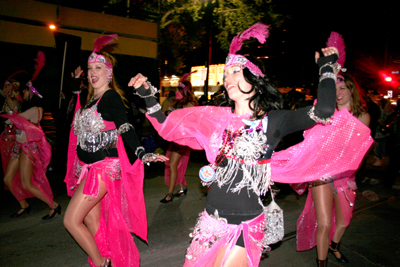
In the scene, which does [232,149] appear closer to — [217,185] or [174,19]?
[217,185]

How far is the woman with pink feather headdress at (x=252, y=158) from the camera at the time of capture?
2.11 m

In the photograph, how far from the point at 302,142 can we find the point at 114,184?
1886 mm

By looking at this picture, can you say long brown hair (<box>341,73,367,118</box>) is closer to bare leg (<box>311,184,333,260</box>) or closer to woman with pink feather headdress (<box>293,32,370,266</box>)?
woman with pink feather headdress (<box>293,32,370,266</box>)

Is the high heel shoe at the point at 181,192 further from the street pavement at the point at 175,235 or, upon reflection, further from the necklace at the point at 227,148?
the necklace at the point at 227,148

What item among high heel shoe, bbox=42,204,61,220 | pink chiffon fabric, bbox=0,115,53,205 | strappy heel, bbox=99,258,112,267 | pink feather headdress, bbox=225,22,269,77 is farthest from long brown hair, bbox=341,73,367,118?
high heel shoe, bbox=42,204,61,220

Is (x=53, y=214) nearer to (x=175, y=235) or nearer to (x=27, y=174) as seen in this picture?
(x=27, y=174)

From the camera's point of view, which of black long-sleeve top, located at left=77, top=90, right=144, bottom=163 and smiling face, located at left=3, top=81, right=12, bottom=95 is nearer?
black long-sleeve top, located at left=77, top=90, right=144, bottom=163

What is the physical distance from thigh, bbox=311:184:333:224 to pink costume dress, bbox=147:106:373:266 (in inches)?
47.7

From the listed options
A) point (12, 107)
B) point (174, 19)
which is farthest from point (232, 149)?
point (174, 19)

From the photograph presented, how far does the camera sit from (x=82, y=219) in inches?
116

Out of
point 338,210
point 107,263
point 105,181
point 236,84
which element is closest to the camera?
point 236,84

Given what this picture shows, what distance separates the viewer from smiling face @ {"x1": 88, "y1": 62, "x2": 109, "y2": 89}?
3293 mm

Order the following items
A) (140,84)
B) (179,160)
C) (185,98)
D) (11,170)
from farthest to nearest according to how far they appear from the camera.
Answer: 1. (185,98)
2. (179,160)
3. (11,170)
4. (140,84)

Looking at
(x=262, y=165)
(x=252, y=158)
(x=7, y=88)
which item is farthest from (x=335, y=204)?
(x=7, y=88)
